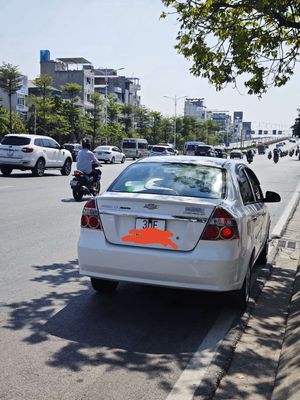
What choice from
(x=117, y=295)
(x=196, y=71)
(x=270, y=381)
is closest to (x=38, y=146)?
(x=196, y=71)

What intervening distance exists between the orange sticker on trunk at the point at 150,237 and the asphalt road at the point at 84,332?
0.77m

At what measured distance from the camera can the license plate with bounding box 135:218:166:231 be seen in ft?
15.9

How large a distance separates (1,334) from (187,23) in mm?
6468

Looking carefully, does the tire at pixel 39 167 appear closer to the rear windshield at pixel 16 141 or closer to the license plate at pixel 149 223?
the rear windshield at pixel 16 141

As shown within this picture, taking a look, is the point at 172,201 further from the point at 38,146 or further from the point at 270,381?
the point at 38,146

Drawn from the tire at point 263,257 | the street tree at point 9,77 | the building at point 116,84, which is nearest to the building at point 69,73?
the building at point 116,84

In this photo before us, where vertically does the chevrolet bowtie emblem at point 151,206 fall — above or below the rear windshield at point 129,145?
above

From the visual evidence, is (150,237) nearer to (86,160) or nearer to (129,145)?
(86,160)

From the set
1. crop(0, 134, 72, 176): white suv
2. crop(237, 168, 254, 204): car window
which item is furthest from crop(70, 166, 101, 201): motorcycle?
crop(237, 168, 254, 204): car window

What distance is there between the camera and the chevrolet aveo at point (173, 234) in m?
4.79

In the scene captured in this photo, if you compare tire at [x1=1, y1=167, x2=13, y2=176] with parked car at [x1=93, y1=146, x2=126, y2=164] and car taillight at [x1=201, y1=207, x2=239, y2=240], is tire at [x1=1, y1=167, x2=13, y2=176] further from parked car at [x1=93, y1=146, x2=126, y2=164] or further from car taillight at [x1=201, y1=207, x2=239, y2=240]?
car taillight at [x1=201, y1=207, x2=239, y2=240]

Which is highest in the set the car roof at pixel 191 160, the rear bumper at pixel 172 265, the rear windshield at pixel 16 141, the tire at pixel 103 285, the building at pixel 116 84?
the building at pixel 116 84

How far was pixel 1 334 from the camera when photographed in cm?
455

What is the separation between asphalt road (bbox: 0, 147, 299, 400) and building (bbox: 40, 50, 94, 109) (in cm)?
8679
